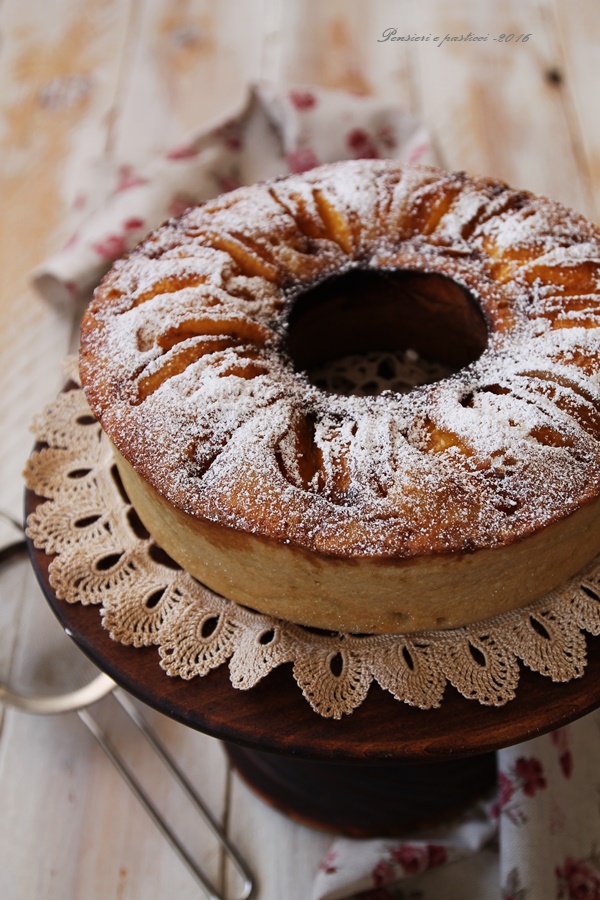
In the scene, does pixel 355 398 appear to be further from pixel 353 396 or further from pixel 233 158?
pixel 233 158

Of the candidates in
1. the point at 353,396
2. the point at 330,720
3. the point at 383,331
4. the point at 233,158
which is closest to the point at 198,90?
the point at 233,158

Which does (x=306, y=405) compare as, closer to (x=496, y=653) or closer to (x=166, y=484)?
(x=166, y=484)

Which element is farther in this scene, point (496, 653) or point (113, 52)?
point (113, 52)

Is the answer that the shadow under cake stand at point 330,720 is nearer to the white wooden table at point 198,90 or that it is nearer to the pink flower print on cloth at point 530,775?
the pink flower print on cloth at point 530,775

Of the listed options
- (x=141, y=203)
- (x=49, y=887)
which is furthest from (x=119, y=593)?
(x=141, y=203)

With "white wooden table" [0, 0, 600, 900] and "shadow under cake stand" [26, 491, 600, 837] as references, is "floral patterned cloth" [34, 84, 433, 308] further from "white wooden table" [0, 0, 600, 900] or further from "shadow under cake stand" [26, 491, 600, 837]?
"shadow under cake stand" [26, 491, 600, 837]

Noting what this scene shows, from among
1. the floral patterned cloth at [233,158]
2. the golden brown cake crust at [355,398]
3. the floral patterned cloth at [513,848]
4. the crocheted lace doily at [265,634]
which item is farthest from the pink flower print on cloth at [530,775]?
the floral patterned cloth at [233,158]

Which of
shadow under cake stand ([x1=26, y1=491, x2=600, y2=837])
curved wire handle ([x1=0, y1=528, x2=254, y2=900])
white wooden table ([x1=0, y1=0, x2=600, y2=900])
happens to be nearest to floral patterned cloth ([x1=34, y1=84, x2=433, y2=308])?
white wooden table ([x1=0, y1=0, x2=600, y2=900])

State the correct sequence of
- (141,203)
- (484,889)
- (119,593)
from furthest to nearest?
(141,203) < (484,889) < (119,593)
